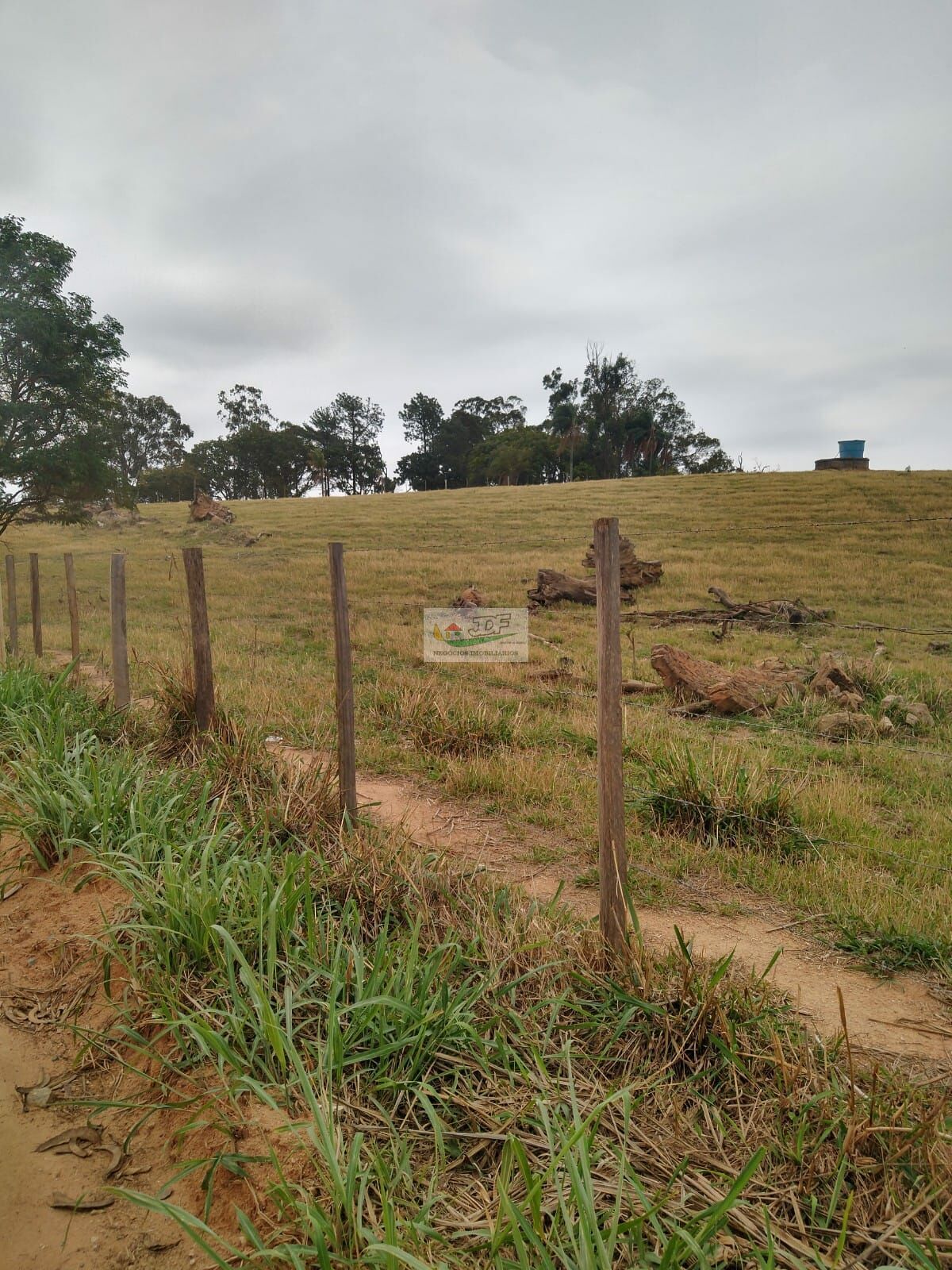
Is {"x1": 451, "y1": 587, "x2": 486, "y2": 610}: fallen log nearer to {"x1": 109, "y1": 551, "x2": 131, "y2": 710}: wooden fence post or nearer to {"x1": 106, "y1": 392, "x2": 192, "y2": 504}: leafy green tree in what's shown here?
{"x1": 109, "y1": 551, "x2": 131, "y2": 710}: wooden fence post

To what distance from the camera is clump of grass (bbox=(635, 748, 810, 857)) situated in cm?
448

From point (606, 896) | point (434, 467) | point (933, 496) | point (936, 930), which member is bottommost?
point (936, 930)

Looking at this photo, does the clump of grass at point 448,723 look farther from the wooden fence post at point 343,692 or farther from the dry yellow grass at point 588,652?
the wooden fence post at point 343,692

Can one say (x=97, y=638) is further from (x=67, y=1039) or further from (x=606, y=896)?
(x=606, y=896)

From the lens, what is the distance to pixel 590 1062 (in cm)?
248

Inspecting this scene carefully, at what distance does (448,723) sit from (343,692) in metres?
2.23

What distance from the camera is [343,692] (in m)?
4.25

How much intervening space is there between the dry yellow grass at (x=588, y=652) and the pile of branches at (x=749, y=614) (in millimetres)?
540

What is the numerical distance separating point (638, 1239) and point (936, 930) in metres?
2.50

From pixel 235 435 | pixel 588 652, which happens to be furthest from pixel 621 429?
pixel 588 652

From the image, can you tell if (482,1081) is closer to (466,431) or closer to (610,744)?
(610,744)

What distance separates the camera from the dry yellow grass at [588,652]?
14.3ft

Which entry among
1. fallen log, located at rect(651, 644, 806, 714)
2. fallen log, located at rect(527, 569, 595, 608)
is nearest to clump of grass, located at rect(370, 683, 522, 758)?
fallen log, located at rect(651, 644, 806, 714)

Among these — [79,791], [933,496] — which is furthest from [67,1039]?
[933,496]
